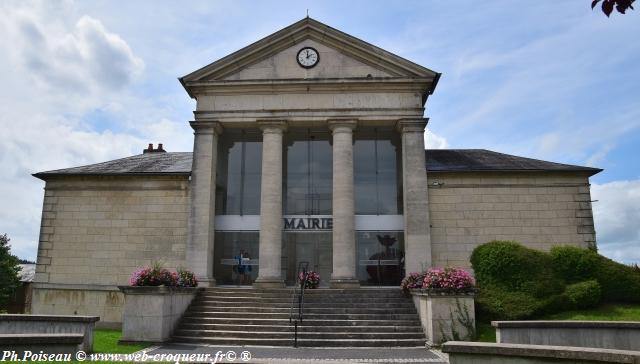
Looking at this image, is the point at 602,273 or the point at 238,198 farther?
the point at 238,198

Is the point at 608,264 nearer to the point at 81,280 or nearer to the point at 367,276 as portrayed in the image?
the point at 367,276

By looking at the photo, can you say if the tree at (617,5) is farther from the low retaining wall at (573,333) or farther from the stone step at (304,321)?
the stone step at (304,321)

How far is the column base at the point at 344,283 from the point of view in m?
18.9

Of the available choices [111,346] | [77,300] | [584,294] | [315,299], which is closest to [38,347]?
[111,346]

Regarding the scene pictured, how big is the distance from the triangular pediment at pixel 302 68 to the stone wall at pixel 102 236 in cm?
519

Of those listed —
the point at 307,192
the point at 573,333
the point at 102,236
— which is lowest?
the point at 573,333

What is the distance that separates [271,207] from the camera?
19797 millimetres

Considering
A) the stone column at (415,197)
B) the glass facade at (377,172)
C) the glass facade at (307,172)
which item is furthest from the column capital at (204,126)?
the stone column at (415,197)

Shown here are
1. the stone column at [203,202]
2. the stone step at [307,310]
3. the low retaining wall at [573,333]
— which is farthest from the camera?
the stone column at [203,202]

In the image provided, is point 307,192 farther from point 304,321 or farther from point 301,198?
point 304,321

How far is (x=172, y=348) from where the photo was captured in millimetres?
13445

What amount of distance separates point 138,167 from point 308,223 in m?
7.99

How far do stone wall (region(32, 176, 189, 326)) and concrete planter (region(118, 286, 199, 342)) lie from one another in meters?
5.47

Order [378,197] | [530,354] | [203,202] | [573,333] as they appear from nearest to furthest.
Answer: [530,354]
[573,333]
[203,202]
[378,197]
